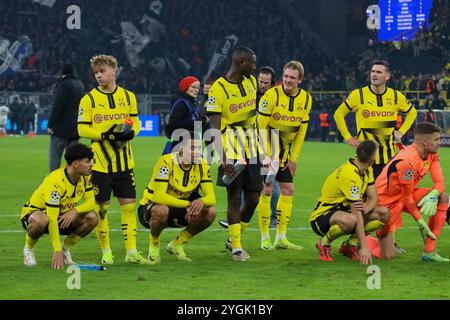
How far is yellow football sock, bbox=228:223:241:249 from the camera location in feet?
37.0

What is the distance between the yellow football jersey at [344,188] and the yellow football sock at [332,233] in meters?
0.26

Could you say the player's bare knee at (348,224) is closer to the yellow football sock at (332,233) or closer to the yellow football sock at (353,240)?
the yellow football sock at (332,233)

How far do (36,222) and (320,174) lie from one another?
47.7 ft

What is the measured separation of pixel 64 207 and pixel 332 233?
284 centimetres

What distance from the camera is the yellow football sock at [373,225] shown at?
36.7ft

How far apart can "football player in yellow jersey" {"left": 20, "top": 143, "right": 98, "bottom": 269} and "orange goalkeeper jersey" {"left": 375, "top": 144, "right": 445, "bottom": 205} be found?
3249mm

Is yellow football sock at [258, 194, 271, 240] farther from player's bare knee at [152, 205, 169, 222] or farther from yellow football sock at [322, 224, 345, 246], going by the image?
player's bare knee at [152, 205, 169, 222]

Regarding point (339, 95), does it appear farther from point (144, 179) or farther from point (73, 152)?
point (73, 152)

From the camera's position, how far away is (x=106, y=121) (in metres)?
10.8

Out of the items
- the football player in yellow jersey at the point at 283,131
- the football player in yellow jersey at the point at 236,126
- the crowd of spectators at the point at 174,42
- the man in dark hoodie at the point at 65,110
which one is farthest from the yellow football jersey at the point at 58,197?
the crowd of spectators at the point at 174,42

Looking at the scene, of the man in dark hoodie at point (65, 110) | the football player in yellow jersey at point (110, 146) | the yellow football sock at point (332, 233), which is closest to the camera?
the football player in yellow jersey at point (110, 146)

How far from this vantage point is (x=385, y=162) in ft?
42.0

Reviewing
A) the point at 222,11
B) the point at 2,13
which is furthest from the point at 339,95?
the point at 2,13

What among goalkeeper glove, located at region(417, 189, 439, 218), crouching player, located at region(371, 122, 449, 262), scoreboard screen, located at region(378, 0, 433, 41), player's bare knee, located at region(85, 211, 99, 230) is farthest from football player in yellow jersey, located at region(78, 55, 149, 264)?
scoreboard screen, located at region(378, 0, 433, 41)
